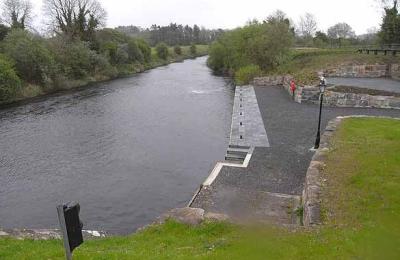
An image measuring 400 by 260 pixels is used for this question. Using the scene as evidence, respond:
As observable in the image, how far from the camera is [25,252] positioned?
7.82 metres

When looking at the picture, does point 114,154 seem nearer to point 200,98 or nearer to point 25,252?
point 25,252

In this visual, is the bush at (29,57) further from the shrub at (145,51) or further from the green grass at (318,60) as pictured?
the shrub at (145,51)

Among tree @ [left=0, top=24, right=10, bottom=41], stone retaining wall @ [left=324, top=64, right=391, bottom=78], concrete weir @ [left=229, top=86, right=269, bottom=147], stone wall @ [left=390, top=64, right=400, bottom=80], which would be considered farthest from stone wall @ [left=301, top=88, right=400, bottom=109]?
tree @ [left=0, top=24, right=10, bottom=41]

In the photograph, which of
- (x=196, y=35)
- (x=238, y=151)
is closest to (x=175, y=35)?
(x=196, y=35)

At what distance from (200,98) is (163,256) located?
30.3 m

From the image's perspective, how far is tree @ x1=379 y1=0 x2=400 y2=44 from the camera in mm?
43594

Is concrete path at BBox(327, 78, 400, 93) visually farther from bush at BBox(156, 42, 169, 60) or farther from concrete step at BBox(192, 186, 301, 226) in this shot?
bush at BBox(156, 42, 169, 60)

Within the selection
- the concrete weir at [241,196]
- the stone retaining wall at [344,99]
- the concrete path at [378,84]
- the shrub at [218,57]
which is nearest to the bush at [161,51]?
the shrub at [218,57]

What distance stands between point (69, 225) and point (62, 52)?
47.9 m

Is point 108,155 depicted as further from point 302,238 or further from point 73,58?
point 73,58

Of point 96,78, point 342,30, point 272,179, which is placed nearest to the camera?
point 272,179

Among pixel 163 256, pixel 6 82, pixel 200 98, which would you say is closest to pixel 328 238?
pixel 163 256

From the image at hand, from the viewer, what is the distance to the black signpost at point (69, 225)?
17.6ft

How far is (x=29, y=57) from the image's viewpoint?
40.3 metres
